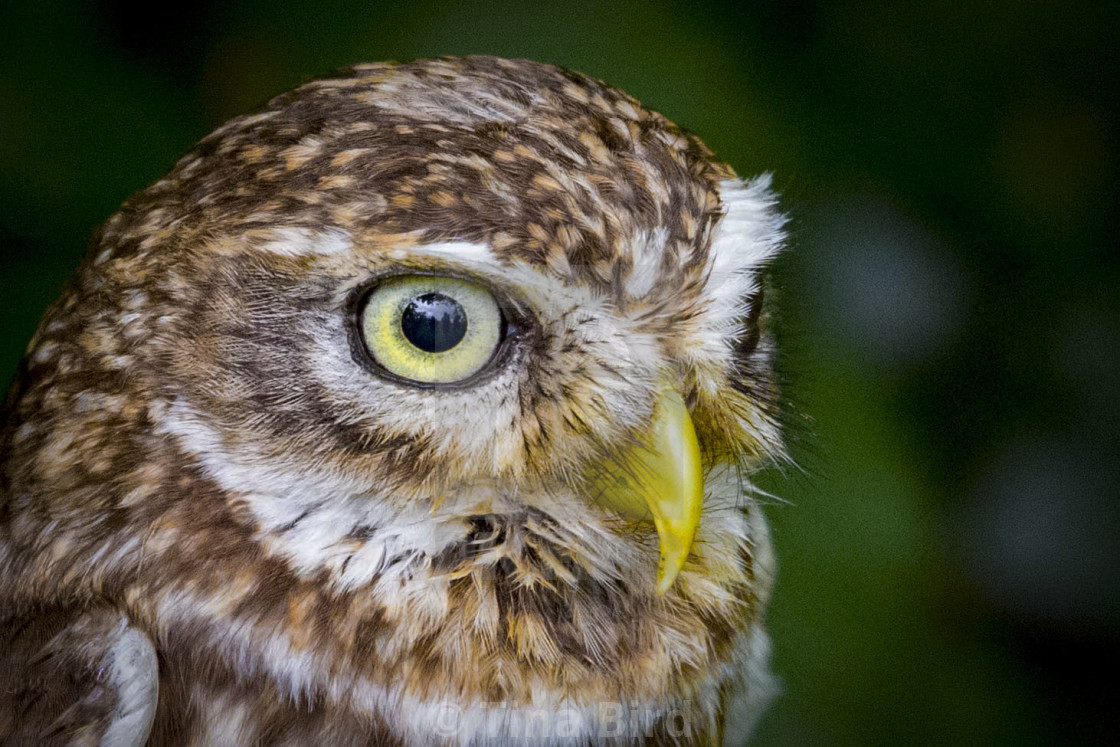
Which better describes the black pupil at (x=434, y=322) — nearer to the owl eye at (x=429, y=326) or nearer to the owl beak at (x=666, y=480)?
the owl eye at (x=429, y=326)

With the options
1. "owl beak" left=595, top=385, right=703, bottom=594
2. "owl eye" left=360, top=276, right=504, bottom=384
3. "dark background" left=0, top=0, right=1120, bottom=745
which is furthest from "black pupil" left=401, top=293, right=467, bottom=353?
"dark background" left=0, top=0, right=1120, bottom=745

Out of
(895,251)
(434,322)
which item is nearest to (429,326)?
(434,322)

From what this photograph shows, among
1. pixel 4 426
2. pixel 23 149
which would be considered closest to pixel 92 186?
pixel 23 149

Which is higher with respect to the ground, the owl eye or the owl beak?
the owl eye

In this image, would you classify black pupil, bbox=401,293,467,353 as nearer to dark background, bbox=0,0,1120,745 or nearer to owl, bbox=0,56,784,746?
owl, bbox=0,56,784,746

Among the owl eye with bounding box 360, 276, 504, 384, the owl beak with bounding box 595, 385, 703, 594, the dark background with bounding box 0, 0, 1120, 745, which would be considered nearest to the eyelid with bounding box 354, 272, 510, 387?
the owl eye with bounding box 360, 276, 504, 384

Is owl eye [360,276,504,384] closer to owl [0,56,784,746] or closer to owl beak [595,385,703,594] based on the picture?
owl [0,56,784,746]

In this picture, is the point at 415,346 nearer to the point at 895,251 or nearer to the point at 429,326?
the point at 429,326

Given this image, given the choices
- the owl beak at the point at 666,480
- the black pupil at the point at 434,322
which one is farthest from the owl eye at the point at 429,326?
the owl beak at the point at 666,480
